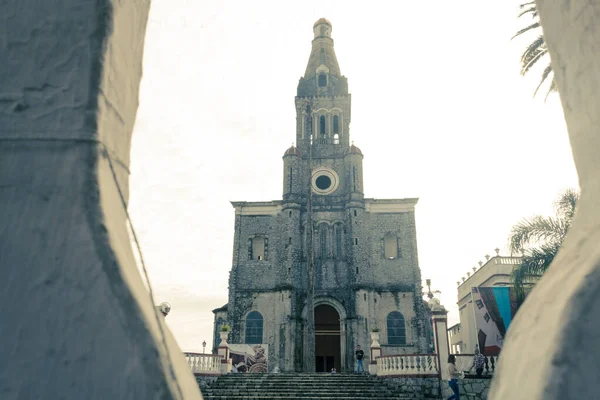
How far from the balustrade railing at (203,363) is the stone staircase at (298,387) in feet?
1.58

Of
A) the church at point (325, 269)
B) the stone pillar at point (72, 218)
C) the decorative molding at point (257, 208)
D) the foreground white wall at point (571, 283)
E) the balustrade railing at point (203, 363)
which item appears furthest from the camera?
the decorative molding at point (257, 208)

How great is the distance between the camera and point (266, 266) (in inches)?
1161

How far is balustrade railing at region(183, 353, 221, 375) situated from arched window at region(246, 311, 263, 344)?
8.18m

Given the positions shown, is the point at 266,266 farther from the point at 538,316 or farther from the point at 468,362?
the point at 538,316

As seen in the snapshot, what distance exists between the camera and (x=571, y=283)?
1234 millimetres

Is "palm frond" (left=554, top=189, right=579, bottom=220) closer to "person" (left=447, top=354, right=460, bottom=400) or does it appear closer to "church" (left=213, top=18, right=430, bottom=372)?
"person" (left=447, top=354, right=460, bottom=400)

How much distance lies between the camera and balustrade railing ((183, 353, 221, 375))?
1842 centimetres

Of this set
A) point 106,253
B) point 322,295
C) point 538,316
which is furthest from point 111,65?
point 322,295

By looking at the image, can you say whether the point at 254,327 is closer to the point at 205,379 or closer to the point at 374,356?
the point at 205,379

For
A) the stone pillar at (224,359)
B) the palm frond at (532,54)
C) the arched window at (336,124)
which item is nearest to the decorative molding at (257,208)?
the arched window at (336,124)

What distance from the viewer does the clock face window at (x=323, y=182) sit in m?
31.6

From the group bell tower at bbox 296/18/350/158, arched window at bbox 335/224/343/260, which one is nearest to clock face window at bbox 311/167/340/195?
bell tower at bbox 296/18/350/158

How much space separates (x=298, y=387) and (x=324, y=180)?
53.1 ft

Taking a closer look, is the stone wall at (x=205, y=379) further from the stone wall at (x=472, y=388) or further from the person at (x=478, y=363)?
the person at (x=478, y=363)
